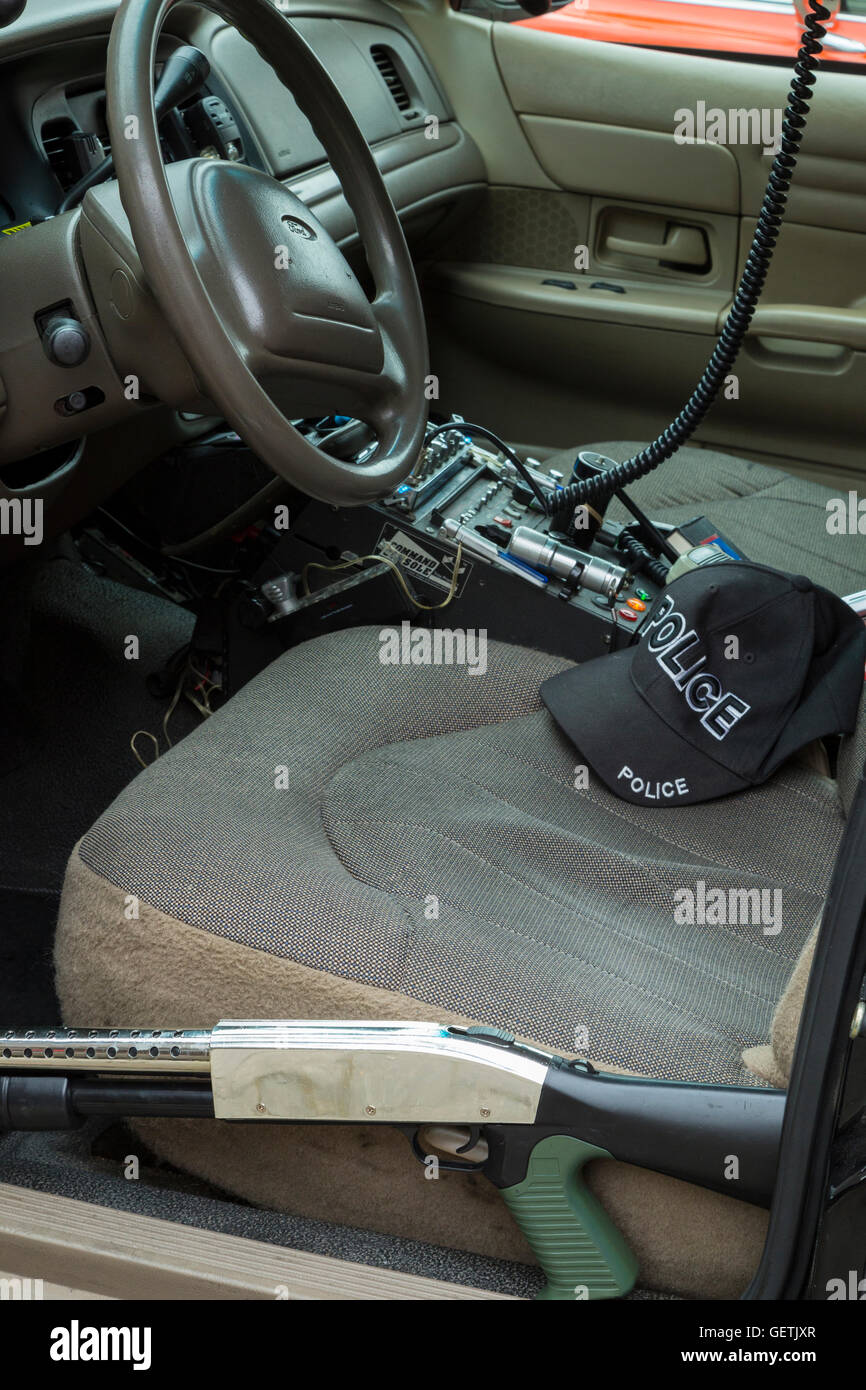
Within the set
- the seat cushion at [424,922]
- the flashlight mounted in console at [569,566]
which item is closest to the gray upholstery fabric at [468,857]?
the seat cushion at [424,922]

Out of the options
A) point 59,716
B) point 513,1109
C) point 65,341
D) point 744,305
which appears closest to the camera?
point 513,1109

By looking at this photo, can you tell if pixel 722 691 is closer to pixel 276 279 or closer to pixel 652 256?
pixel 276 279

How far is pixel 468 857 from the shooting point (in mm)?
1077

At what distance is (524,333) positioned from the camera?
2248 mm

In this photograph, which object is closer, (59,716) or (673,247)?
(59,716)

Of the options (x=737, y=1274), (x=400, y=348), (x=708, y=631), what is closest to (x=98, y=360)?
(x=400, y=348)

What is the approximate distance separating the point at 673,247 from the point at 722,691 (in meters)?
1.21

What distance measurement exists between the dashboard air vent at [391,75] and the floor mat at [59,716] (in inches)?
36.5

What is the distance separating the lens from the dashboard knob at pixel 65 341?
3.57 ft

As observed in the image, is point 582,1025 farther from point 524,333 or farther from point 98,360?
point 524,333

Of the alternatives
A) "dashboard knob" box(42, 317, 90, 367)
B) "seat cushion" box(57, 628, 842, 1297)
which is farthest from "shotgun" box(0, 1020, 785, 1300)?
"dashboard knob" box(42, 317, 90, 367)

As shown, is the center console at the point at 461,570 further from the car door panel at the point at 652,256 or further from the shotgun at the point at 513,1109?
the car door panel at the point at 652,256

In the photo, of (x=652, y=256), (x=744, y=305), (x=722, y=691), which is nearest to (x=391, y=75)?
(x=652, y=256)
